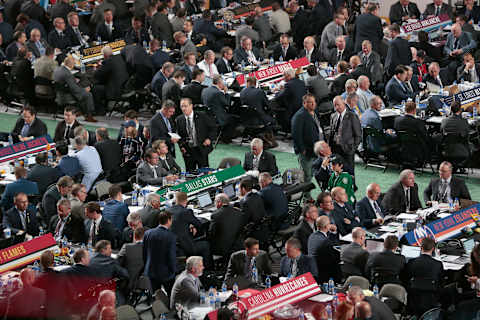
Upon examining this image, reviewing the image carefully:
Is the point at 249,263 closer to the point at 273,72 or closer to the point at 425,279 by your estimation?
the point at 425,279

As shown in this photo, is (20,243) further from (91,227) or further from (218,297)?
(218,297)

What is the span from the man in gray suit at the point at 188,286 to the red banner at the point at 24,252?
2046mm

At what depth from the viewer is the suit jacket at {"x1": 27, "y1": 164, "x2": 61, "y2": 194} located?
45.1 ft

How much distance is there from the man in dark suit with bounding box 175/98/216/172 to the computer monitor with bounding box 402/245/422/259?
14.3 ft

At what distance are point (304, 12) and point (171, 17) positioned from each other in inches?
120

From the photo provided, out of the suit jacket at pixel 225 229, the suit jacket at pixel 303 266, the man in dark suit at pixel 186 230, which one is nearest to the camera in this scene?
the suit jacket at pixel 303 266

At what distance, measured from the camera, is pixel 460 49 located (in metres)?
19.1

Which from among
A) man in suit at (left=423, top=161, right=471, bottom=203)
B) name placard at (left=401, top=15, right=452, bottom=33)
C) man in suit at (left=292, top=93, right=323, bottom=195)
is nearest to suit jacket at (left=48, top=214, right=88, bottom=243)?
man in suit at (left=292, top=93, right=323, bottom=195)

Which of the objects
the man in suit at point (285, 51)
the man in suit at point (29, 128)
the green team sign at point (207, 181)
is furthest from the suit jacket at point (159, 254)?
the man in suit at point (285, 51)

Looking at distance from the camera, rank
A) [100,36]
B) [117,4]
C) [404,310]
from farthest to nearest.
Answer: [117,4] < [100,36] < [404,310]

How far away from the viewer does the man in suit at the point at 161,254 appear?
11.1m

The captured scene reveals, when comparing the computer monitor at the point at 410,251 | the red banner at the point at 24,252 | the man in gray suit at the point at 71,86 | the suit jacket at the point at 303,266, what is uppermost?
the suit jacket at the point at 303,266

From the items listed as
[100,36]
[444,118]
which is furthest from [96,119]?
[444,118]

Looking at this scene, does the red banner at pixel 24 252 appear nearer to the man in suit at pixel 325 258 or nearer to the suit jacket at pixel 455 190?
the man in suit at pixel 325 258
